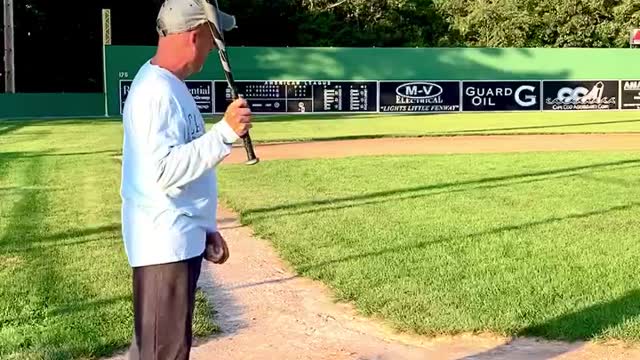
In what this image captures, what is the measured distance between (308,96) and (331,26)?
14.1 m

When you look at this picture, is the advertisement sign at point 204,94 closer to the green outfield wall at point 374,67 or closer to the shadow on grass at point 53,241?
the green outfield wall at point 374,67

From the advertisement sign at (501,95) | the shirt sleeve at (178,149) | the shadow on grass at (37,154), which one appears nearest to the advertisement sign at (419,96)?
the advertisement sign at (501,95)

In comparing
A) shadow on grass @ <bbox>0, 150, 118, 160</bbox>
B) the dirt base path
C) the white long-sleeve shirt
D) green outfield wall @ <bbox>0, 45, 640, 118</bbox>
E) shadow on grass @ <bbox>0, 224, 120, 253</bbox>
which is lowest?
the dirt base path

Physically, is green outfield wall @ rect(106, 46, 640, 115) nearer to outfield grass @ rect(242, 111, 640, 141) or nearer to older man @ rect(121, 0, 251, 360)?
outfield grass @ rect(242, 111, 640, 141)

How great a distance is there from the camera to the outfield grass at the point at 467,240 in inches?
228

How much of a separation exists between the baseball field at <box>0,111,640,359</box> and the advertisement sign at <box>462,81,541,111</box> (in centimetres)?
2395

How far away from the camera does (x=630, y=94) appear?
41531mm

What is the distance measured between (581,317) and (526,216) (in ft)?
13.8

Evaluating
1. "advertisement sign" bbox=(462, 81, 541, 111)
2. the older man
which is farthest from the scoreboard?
the older man

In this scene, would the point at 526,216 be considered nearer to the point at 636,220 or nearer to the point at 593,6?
the point at 636,220

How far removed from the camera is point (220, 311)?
605 cm

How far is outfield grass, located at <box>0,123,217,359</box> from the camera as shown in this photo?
5.22 m

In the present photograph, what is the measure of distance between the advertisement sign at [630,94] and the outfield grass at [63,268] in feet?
107

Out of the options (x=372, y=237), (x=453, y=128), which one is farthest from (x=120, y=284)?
(x=453, y=128)
